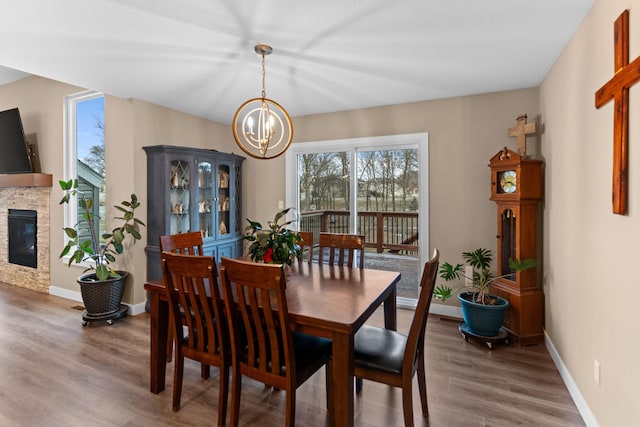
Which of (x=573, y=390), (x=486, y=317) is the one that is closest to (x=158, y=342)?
(x=486, y=317)

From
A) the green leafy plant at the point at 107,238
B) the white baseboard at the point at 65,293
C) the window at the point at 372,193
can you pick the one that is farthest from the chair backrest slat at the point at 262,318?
the white baseboard at the point at 65,293

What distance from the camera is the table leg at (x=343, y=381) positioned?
1.59m

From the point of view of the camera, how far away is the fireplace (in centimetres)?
477

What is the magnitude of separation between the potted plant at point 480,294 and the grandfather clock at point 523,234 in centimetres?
11

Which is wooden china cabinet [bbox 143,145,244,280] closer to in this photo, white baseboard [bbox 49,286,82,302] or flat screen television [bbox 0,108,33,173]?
white baseboard [bbox 49,286,82,302]

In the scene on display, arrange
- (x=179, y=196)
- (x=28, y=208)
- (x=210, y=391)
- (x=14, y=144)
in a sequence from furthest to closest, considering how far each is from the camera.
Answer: (x=28, y=208) → (x=14, y=144) → (x=179, y=196) → (x=210, y=391)

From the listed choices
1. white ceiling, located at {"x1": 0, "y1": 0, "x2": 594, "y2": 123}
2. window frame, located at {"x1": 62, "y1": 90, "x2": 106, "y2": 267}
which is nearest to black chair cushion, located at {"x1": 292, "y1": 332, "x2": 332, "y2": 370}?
white ceiling, located at {"x1": 0, "y1": 0, "x2": 594, "y2": 123}

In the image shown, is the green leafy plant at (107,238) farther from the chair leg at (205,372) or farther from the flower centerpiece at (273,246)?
the flower centerpiece at (273,246)

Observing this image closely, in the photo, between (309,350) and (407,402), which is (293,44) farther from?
(407,402)

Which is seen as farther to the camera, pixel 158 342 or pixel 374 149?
pixel 374 149

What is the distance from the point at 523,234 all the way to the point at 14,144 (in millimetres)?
6391

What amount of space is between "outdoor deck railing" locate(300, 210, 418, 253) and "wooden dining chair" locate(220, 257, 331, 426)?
8.26 ft

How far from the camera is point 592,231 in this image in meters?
1.99

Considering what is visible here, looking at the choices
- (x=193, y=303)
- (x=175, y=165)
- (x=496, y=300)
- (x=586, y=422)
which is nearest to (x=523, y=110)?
(x=496, y=300)
